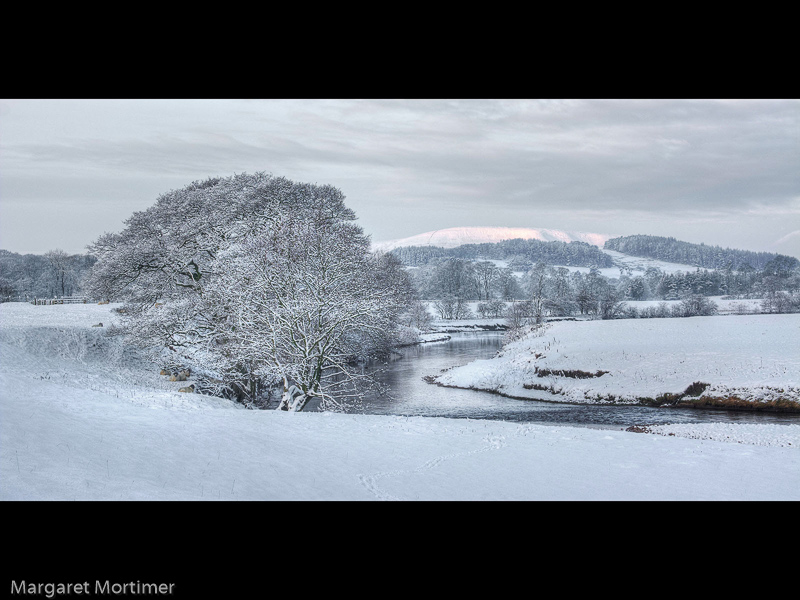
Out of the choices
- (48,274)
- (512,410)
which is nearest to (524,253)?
(48,274)

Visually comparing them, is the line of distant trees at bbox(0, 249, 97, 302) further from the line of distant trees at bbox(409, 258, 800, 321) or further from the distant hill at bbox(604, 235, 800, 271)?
the distant hill at bbox(604, 235, 800, 271)

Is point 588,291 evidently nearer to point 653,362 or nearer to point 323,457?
point 653,362

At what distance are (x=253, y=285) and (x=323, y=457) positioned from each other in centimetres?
902

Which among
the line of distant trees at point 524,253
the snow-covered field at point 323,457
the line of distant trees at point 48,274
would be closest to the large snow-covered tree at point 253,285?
the snow-covered field at point 323,457

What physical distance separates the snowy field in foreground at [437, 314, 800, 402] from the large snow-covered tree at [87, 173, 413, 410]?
11807 mm

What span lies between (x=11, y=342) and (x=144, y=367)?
16.7 ft

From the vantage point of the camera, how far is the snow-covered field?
24.1 ft

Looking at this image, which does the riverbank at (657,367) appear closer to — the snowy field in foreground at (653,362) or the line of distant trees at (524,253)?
the snowy field in foreground at (653,362)

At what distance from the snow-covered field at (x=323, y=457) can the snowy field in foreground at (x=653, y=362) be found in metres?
11.5

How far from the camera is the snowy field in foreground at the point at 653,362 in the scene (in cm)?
2681
